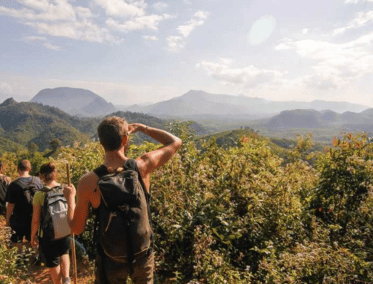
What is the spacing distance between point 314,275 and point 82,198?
311 cm

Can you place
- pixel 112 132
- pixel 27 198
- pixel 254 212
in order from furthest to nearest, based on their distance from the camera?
pixel 27 198, pixel 254 212, pixel 112 132

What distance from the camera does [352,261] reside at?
337cm

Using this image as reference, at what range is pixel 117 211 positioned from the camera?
221 centimetres

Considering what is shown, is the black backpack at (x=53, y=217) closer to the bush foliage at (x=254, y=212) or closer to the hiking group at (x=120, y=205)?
the hiking group at (x=120, y=205)

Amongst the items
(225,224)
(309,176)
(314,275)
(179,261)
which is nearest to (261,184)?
(225,224)

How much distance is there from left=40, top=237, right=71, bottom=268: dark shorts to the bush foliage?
1.60 meters

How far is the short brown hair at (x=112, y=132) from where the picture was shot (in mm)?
2309

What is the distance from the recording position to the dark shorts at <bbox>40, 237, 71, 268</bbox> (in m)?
4.12

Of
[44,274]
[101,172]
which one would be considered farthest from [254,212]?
[44,274]

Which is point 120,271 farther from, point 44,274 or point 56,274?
point 44,274

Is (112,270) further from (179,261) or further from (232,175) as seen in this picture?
(232,175)

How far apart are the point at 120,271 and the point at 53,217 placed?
219 centimetres

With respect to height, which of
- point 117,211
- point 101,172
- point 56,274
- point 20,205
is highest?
point 101,172

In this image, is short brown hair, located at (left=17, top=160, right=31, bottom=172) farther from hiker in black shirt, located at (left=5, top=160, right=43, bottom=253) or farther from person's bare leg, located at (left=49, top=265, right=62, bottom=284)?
person's bare leg, located at (left=49, top=265, right=62, bottom=284)
